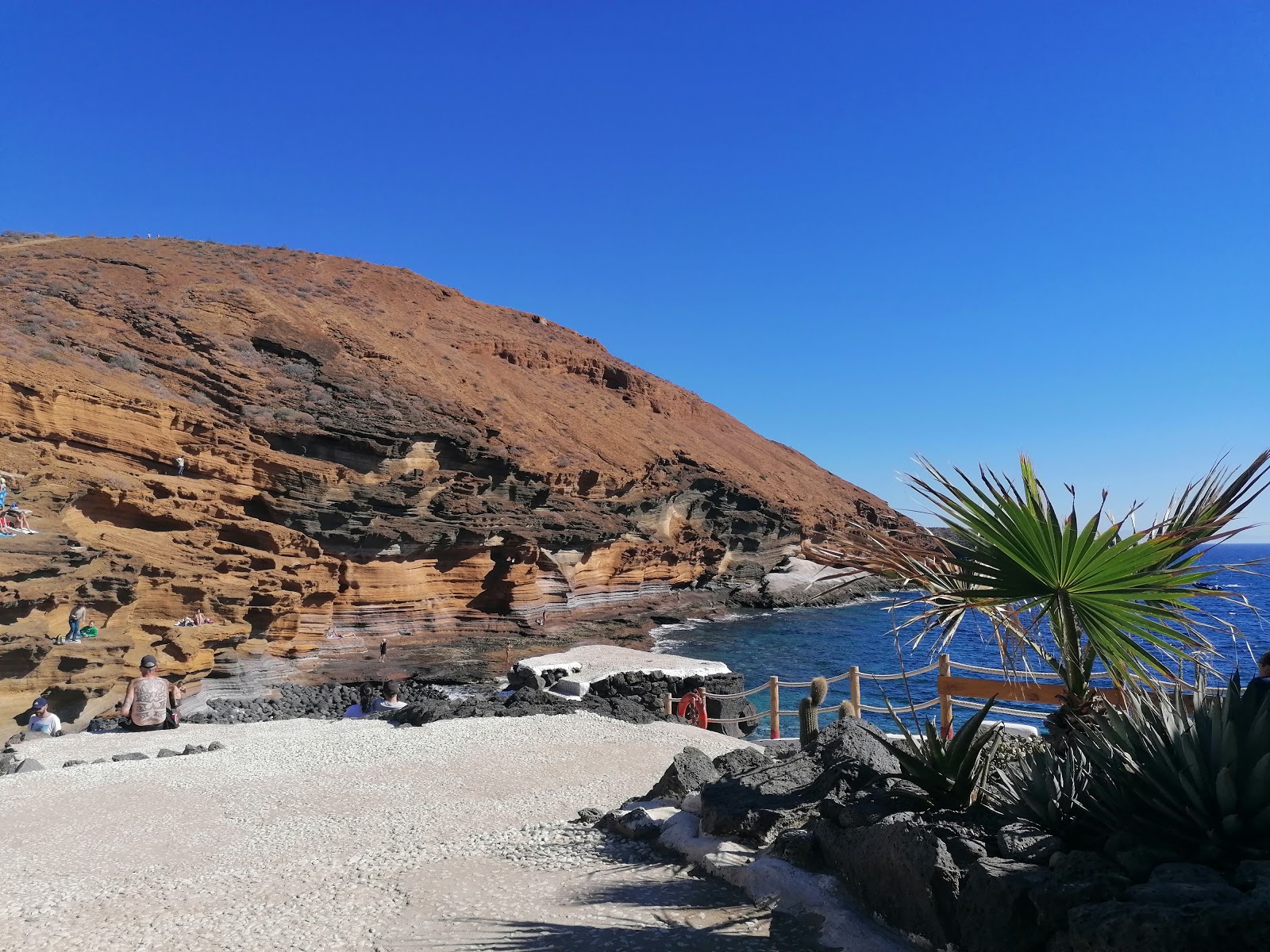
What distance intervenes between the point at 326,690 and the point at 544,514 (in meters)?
15.5

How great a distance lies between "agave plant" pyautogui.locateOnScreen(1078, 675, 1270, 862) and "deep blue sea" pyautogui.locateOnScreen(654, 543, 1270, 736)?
10349 millimetres

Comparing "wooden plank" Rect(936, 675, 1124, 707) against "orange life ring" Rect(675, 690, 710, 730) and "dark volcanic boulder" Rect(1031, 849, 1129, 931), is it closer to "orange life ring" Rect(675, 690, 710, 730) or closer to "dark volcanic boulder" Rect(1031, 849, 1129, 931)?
"dark volcanic boulder" Rect(1031, 849, 1129, 931)

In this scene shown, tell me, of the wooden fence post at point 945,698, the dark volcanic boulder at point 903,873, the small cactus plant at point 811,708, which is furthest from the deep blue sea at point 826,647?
the dark volcanic boulder at point 903,873

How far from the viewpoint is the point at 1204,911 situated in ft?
8.32

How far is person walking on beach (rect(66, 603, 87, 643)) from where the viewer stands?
1508 cm

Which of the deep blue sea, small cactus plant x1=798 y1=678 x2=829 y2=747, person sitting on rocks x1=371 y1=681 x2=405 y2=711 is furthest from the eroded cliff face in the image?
person sitting on rocks x1=371 y1=681 x2=405 y2=711

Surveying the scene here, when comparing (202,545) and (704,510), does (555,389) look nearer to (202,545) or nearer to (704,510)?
(704,510)

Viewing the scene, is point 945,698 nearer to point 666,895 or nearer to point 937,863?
point 666,895

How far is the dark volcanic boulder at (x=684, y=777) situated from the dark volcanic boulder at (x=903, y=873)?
2.23 meters

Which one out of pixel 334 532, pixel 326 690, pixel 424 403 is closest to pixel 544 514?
pixel 424 403

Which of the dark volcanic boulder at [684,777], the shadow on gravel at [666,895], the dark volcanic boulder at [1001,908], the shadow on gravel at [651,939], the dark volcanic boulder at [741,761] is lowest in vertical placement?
the shadow on gravel at [666,895]

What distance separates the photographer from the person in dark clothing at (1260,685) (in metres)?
3.47

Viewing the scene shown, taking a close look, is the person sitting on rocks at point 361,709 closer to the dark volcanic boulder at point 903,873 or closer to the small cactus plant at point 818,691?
the small cactus plant at point 818,691

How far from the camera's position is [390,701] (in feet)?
49.7
